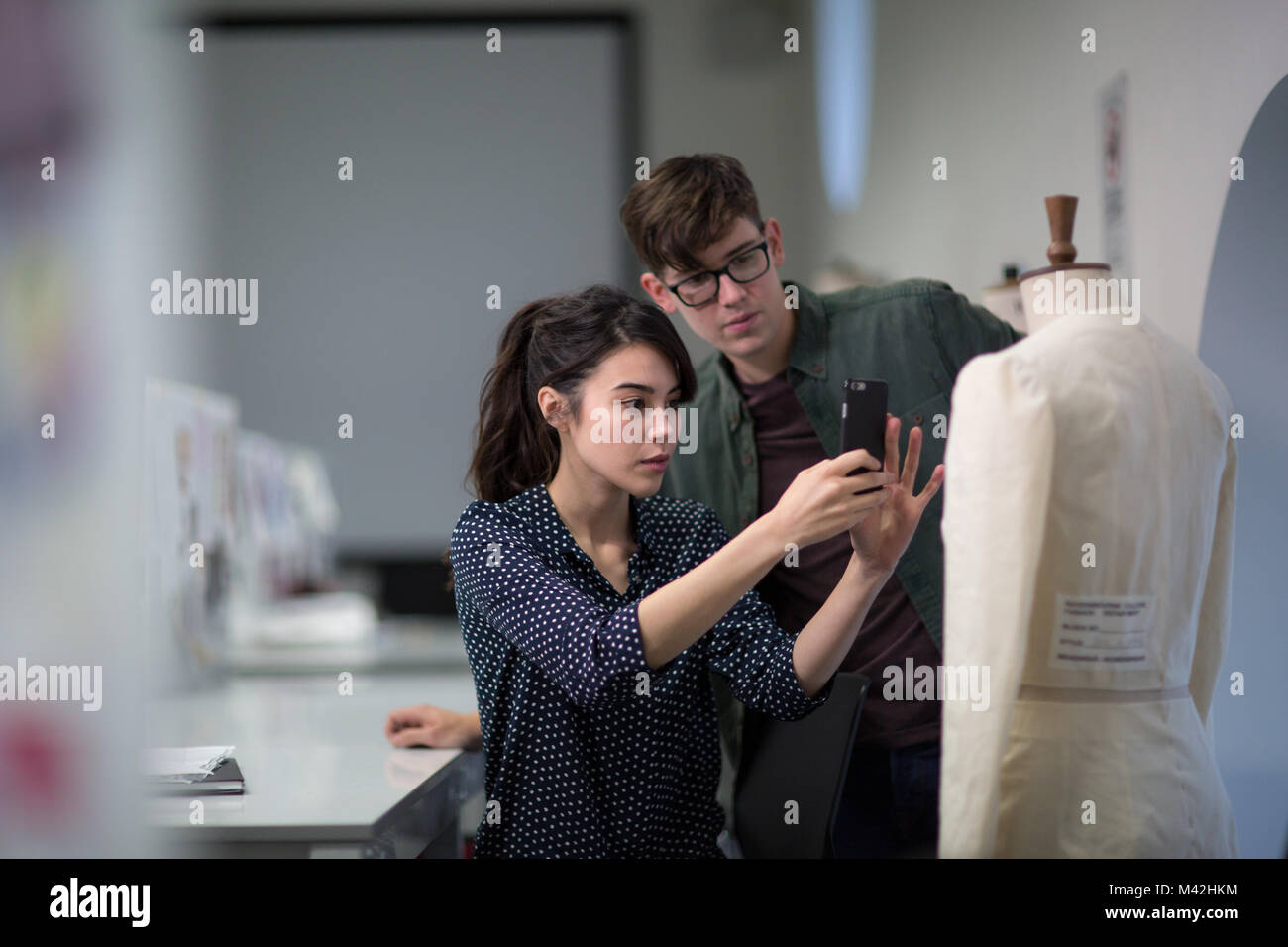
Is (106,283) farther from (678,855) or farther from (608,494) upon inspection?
(678,855)

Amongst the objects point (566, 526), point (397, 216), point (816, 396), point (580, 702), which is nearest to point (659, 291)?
point (816, 396)

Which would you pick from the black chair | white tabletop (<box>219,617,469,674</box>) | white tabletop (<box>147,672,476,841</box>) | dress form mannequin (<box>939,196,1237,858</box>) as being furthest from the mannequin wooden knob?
white tabletop (<box>219,617,469,674</box>)

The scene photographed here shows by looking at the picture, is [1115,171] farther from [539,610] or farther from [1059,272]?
[539,610]

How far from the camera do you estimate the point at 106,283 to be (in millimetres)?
733

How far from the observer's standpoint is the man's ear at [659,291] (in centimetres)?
161

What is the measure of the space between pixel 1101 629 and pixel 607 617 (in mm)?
508

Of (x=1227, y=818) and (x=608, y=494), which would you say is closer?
(x=1227, y=818)

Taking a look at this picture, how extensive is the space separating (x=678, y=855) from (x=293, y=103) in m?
3.56

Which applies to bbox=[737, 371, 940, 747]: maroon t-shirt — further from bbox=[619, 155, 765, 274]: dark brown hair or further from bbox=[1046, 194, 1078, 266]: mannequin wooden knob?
bbox=[1046, 194, 1078, 266]: mannequin wooden knob

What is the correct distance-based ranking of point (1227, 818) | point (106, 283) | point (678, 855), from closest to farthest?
point (106, 283), point (1227, 818), point (678, 855)

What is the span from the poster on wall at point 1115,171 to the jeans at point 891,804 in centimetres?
84

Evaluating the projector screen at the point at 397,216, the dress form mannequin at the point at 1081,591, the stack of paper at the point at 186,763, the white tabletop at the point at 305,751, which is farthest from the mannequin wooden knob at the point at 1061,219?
the projector screen at the point at 397,216
